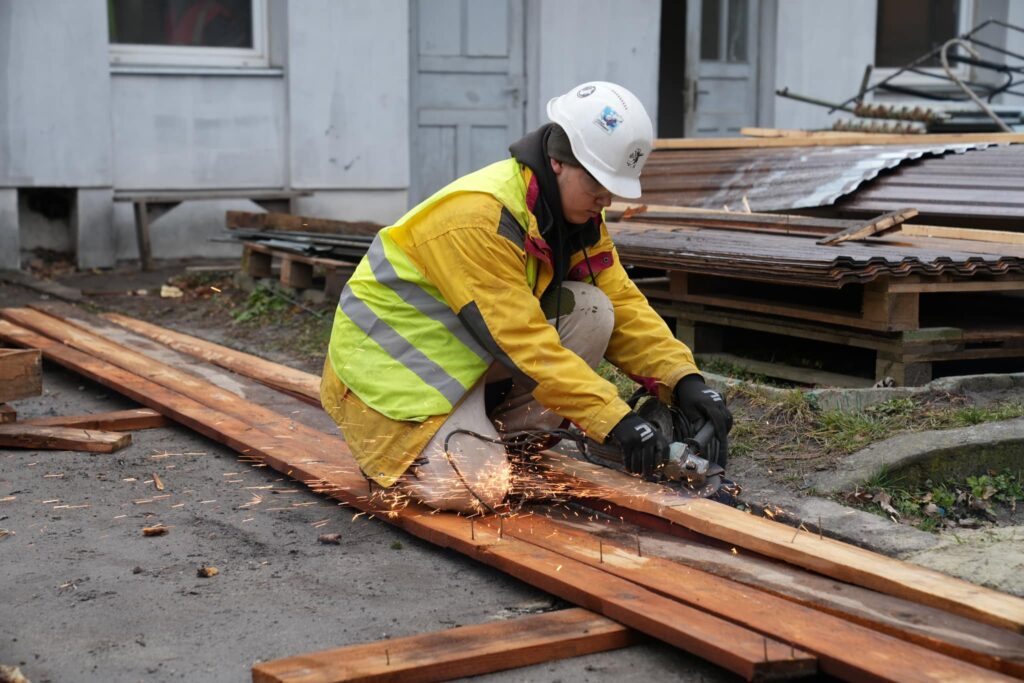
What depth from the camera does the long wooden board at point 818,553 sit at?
3.16 m

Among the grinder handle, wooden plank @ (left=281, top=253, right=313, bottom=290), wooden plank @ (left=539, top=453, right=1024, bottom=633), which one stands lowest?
wooden plank @ (left=539, top=453, right=1024, bottom=633)

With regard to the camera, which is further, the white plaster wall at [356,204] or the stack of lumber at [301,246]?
the white plaster wall at [356,204]

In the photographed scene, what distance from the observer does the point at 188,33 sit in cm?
1073

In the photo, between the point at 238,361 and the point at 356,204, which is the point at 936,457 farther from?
the point at 356,204

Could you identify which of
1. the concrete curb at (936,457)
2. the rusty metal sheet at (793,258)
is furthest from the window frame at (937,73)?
the concrete curb at (936,457)

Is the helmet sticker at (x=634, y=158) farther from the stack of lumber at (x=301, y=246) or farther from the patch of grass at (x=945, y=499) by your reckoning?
the stack of lumber at (x=301, y=246)

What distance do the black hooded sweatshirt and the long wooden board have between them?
2.43 ft

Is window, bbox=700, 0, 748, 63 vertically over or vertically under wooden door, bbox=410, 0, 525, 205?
over

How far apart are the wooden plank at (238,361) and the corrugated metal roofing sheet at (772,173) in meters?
2.96

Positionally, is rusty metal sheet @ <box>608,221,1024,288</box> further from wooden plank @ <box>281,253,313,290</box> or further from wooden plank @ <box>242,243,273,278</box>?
wooden plank @ <box>242,243,273,278</box>

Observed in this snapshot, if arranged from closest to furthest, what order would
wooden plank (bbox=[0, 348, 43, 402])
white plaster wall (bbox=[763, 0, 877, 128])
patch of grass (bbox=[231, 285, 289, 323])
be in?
wooden plank (bbox=[0, 348, 43, 402]), patch of grass (bbox=[231, 285, 289, 323]), white plaster wall (bbox=[763, 0, 877, 128])

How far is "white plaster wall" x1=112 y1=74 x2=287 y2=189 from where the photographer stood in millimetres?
10328

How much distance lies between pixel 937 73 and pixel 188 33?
7878 millimetres

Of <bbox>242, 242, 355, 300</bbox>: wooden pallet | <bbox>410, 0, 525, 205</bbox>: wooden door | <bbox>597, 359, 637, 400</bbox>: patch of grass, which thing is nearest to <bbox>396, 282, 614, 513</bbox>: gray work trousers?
<bbox>597, 359, 637, 400</bbox>: patch of grass
